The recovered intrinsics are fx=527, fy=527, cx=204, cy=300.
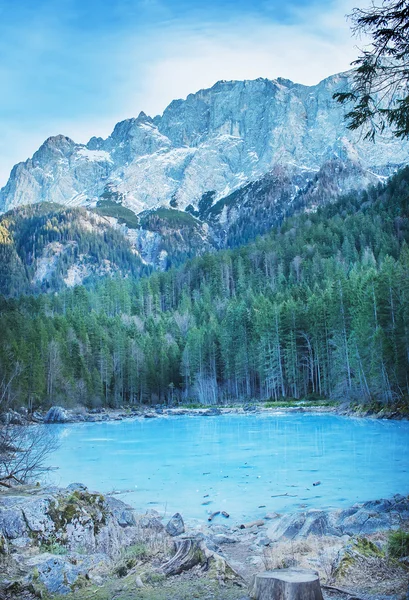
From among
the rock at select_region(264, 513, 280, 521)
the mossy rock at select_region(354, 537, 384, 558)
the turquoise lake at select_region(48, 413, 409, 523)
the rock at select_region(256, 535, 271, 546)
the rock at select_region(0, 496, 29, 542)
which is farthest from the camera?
the turquoise lake at select_region(48, 413, 409, 523)

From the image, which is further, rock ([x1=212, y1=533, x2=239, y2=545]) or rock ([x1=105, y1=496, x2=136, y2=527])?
rock ([x1=105, y1=496, x2=136, y2=527])

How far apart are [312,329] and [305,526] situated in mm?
55094

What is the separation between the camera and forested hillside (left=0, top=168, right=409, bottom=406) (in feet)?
159

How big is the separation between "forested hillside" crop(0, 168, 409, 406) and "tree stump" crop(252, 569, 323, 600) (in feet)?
25.9

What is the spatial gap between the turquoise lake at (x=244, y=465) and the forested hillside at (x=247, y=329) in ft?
23.3

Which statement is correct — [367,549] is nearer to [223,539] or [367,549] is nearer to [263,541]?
[263,541]

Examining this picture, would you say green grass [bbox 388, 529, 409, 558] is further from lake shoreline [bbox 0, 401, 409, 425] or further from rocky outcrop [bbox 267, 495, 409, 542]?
lake shoreline [bbox 0, 401, 409, 425]

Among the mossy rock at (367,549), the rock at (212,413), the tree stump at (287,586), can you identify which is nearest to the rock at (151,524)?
the mossy rock at (367,549)

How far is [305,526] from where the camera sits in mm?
12586

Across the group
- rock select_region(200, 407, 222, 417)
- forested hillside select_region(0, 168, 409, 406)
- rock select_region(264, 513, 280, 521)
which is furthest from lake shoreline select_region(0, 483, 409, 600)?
rock select_region(200, 407, 222, 417)

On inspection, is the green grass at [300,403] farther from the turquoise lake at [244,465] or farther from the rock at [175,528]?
the rock at [175,528]

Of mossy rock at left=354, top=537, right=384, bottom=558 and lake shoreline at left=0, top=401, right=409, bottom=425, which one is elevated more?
mossy rock at left=354, top=537, right=384, bottom=558

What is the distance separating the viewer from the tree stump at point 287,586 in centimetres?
604

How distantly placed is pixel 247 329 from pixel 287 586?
71.9 m
